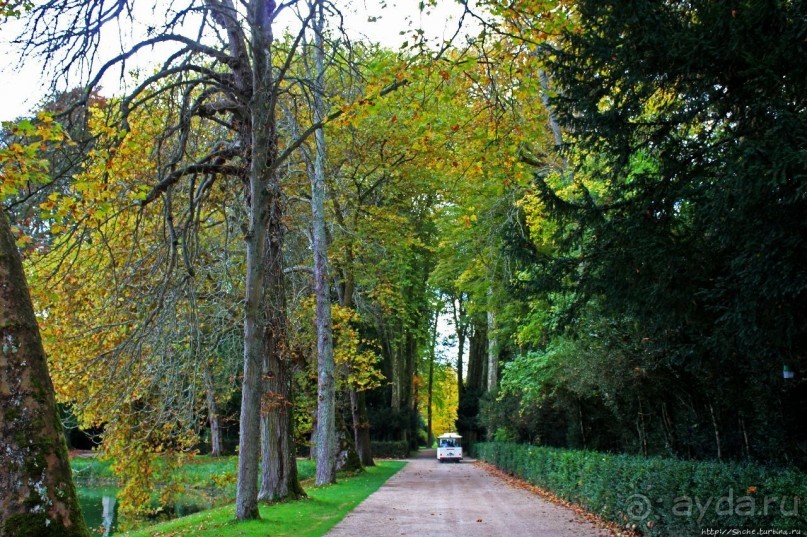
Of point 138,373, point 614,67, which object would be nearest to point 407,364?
point 138,373

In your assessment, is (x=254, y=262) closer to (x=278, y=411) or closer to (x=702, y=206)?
(x=278, y=411)

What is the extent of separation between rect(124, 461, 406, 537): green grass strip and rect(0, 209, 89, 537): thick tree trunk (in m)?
5.95

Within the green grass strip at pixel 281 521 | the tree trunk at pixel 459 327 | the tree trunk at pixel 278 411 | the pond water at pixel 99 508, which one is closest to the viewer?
the green grass strip at pixel 281 521

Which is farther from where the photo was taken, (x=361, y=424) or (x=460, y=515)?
(x=361, y=424)

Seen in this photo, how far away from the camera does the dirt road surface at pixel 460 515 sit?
11.1 m

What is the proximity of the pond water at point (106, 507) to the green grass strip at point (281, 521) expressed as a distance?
17.7 feet

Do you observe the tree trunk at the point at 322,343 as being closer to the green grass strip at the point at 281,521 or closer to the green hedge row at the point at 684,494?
the green grass strip at the point at 281,521

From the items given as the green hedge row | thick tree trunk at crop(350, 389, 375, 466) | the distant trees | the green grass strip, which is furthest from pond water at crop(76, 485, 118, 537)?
the distant trees

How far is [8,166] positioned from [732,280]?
304 inches

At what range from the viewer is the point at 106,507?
24094mm

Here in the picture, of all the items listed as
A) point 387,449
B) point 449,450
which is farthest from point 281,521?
point 387,449

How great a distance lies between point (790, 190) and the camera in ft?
19.4

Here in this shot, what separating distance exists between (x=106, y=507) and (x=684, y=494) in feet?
72.1

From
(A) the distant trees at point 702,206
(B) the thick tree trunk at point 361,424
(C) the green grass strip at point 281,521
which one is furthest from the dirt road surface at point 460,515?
(B) the thick tree trunk at point 361,424
